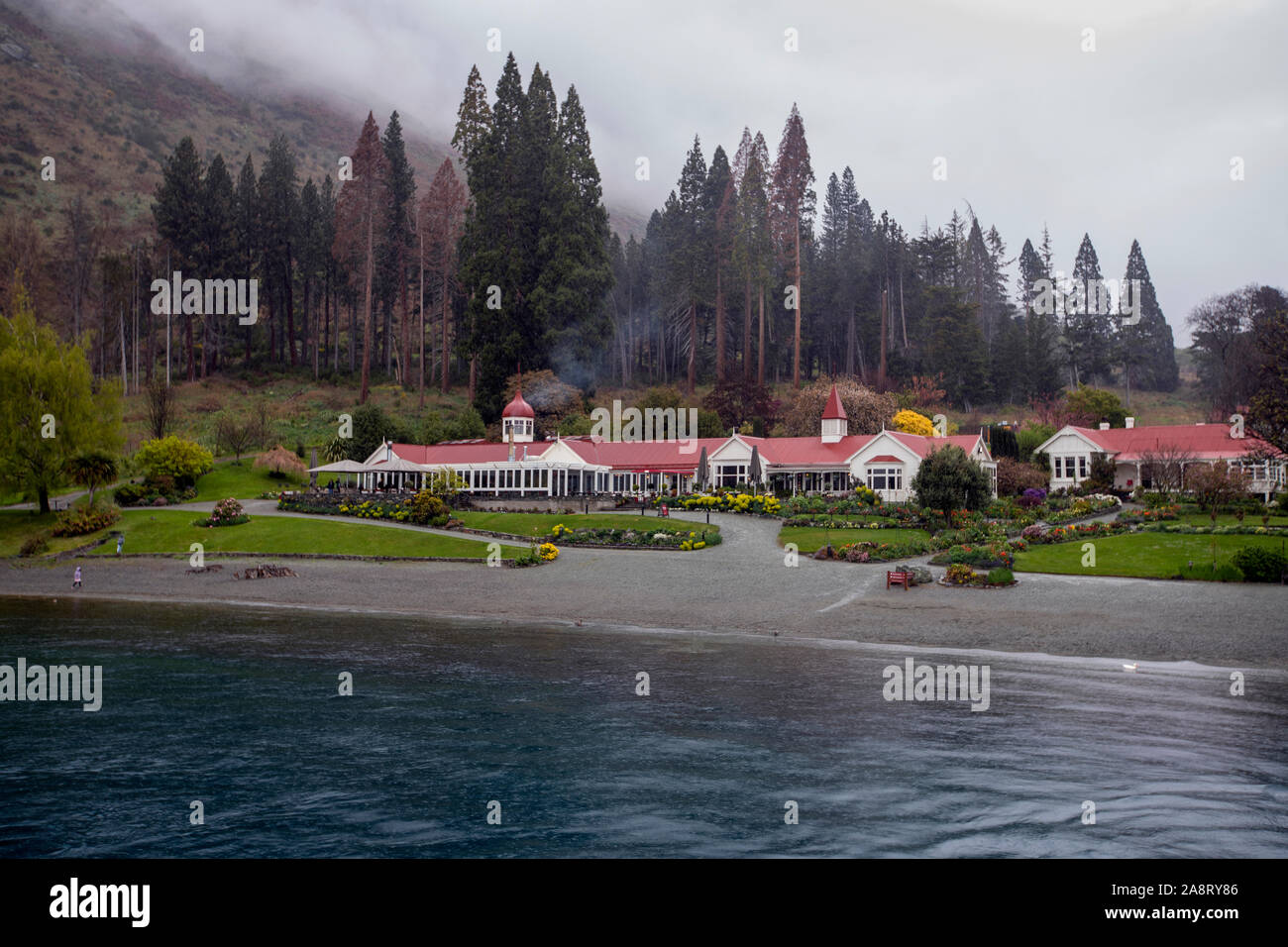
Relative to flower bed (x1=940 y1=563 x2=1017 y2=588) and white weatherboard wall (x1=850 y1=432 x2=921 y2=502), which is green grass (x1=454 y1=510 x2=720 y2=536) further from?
white weatherboard wall (x1=850 y1=432 x2=921 y2=502)

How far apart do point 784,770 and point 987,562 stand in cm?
2188

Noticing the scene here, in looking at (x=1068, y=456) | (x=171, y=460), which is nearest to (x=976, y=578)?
(x=1068, y=456)

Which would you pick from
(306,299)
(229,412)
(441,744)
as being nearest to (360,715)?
(441,744)

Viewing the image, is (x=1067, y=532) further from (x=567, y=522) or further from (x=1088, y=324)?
(x=1088, y=324)

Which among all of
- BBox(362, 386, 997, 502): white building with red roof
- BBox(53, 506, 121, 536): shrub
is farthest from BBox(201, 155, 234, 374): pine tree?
BBox(53, 506, 121, 536): shrub

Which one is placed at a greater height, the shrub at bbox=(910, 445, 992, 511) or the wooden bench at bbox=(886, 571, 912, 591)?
the shrub at bbox=(910, 445, 992, 511)

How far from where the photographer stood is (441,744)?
13312 millimetres

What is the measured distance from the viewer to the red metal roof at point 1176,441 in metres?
56.0

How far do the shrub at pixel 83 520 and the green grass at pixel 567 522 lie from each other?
17.8 meters

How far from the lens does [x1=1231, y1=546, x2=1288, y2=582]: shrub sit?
1067 inches

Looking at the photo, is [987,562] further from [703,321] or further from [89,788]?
[703,321]

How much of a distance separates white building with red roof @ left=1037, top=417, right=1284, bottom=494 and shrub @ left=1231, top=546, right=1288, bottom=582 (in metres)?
28.0

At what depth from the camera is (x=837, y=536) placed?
39406 mm
